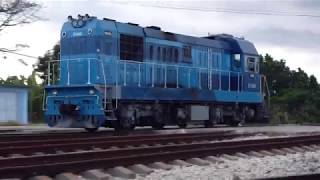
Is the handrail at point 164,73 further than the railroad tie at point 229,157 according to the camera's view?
Yes

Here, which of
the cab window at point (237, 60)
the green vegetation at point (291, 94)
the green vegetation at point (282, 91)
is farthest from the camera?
the green vegetation at point (282, 91)

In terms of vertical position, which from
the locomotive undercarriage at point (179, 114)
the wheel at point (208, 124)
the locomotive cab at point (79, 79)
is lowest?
the wheel at point (208, 124)

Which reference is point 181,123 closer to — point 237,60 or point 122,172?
point 237,60

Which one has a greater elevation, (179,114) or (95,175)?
(179,114)

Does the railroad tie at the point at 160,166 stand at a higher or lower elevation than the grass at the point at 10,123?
higher

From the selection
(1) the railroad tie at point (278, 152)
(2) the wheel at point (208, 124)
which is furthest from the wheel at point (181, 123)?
(1) the railroad tie at point (278, 152)

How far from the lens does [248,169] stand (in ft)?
36.2

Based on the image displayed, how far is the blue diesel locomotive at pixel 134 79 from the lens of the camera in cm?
1948

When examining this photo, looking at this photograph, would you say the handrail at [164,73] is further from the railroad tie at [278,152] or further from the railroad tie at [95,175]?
the railroad tie at [95,175]

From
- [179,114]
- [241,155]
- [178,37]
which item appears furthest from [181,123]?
[241,155]

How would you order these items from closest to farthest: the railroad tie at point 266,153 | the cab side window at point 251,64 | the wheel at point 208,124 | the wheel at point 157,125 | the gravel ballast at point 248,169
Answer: the gravel ballast at point 248,169, the railroad tie at point 266,153, the wheel at point 157,125, the wheel at point 208,124, the cab side window at point 251,64

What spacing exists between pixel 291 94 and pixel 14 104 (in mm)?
25027

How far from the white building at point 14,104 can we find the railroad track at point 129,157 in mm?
27362

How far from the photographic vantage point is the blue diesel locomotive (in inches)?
767
